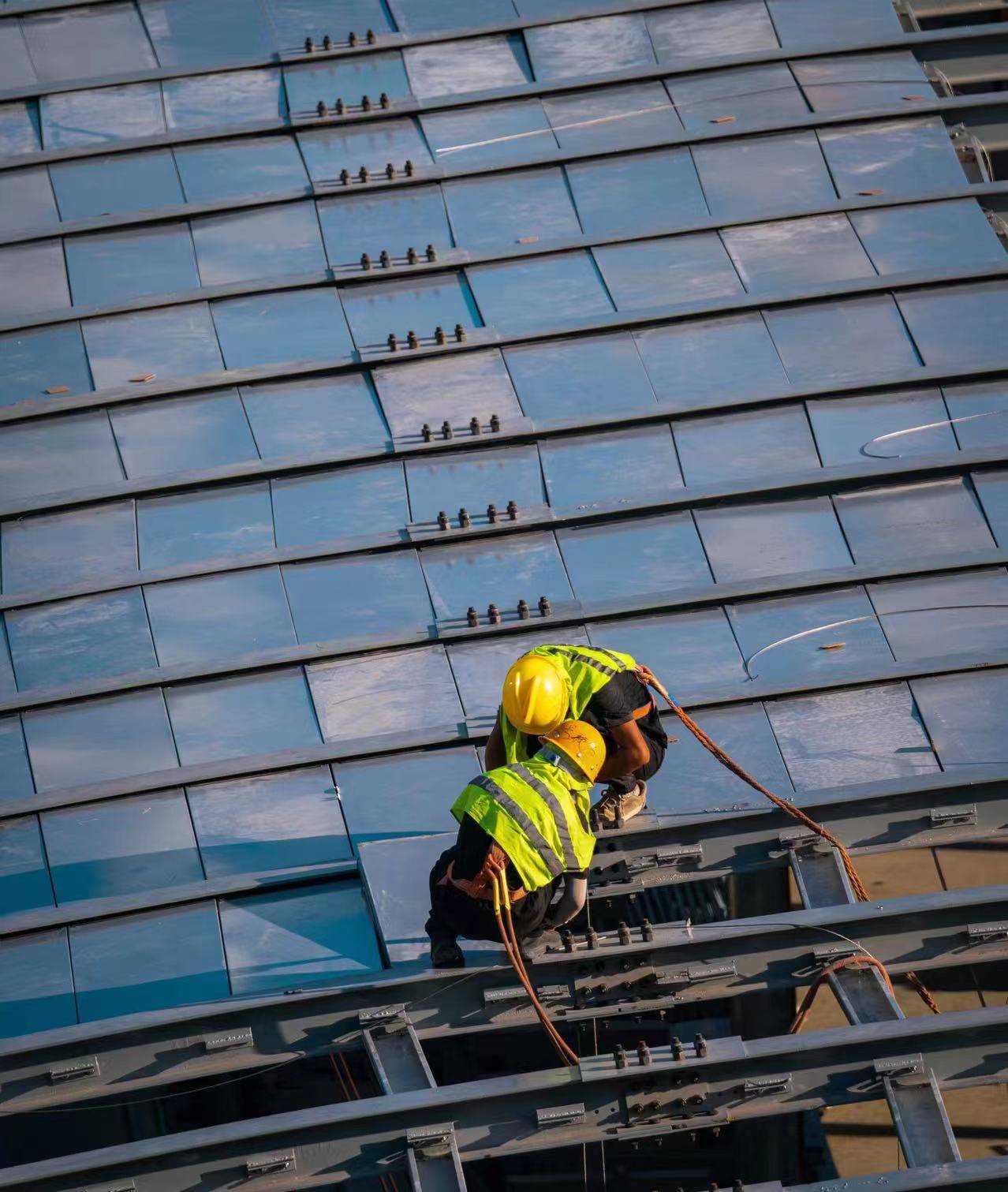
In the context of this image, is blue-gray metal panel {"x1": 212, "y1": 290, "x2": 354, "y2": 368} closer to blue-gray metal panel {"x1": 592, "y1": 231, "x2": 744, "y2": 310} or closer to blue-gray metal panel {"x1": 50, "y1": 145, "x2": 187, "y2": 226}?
blue-gray metal panel {"x1": 50, "y1": 145, "x2": 187, "y2": 226}

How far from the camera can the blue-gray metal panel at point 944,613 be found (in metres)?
14.3

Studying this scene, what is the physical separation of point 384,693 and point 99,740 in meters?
2.34

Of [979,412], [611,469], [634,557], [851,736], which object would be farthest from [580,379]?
[851,736]

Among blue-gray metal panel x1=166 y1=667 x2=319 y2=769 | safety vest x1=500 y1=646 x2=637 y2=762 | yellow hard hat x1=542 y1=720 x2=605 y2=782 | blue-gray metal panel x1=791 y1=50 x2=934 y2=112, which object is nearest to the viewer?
yellow hard hat x1=542 y1=720 x2=605 y2=782

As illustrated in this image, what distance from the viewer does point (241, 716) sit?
14.1 metres

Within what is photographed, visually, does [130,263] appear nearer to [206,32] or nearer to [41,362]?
[41,362]

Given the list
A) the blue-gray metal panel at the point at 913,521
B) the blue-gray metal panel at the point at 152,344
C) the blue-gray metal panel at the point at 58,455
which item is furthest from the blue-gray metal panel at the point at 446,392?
the blue-gray metal panel at the point at 913,521

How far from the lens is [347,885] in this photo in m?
12.9

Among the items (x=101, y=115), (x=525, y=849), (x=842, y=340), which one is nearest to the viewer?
(x=525, y=849)

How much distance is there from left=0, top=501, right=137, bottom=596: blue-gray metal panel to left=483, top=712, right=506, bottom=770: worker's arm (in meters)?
4.05

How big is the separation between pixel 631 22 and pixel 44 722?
390 inches

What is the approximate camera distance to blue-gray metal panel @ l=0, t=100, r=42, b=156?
17.7 m

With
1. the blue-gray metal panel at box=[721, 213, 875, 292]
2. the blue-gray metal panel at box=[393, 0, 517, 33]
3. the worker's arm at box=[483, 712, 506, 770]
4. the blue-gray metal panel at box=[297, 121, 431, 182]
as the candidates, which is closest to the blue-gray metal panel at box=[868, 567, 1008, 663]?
the blue-gray metal panel at box=[721, 213, 875, 292]

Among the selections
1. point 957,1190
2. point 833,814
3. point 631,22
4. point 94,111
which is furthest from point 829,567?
point 94,111
